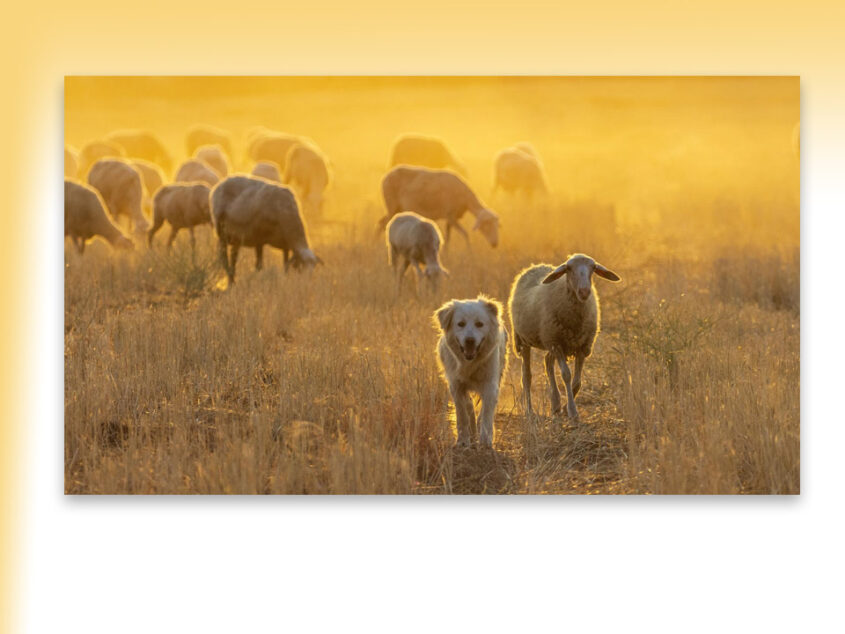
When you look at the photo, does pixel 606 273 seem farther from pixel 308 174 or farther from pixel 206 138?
pixel 206 138

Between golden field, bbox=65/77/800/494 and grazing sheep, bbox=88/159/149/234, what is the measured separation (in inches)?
13.0

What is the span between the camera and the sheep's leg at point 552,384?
6618 mm

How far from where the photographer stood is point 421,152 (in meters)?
6.62

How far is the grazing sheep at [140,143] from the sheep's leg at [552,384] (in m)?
2.46

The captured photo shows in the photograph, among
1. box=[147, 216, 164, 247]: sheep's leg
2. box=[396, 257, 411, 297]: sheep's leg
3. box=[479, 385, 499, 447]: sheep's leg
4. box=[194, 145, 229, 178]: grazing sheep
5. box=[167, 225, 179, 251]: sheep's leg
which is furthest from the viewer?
box=[147, 216, 164, 247]: sheep's leg

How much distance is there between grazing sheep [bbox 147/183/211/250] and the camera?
296 inches

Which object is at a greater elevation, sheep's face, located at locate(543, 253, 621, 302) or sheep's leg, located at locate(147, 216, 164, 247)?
sheep's leg, located at locate(147, 216, 164, 247)

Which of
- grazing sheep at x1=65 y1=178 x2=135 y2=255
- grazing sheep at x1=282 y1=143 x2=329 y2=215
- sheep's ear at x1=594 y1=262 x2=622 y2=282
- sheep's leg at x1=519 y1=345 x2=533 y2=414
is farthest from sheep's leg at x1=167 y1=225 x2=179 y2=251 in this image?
sheep's ear at x1=594 y1=262 x2=622 y2=282

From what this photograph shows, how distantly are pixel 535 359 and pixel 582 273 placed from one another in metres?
0.68

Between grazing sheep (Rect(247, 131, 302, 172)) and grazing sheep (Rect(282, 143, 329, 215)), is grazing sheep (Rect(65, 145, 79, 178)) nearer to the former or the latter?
grazing sheep (Rect(247, 131, 302, 172))

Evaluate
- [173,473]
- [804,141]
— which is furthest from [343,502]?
[804,141]

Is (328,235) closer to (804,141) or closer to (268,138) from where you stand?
(268,138)

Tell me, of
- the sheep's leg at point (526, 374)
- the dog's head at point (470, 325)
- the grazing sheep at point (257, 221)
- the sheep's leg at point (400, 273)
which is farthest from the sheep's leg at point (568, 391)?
the grazing sheep at point (257, 221)

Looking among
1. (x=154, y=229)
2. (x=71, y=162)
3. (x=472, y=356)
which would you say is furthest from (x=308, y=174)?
(x=472, y=356)
